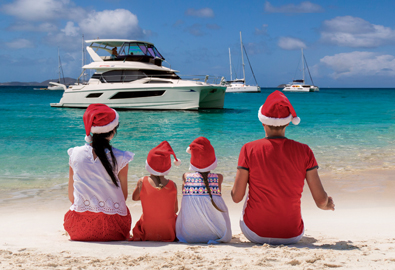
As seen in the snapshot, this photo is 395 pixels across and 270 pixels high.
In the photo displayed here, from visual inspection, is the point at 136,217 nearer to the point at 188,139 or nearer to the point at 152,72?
the point at 188,139

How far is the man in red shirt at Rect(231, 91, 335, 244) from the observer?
7.89 ft

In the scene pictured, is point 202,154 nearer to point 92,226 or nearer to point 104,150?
point 104,150

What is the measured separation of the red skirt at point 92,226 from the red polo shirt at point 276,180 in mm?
1090

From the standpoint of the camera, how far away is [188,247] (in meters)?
2.56

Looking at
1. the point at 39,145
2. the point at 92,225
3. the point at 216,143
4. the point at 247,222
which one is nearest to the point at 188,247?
the point at 247,222

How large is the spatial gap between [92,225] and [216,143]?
7.92 m

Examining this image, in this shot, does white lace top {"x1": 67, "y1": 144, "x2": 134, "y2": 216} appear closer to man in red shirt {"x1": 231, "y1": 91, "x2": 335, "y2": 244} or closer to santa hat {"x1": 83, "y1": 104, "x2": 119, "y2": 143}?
santa hat {"x1": 83, "y1": 104, "x2": 119, "y2": 143}

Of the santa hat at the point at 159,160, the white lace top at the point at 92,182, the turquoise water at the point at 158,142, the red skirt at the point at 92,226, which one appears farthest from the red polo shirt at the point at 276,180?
the turquoise water at the point at 158,142

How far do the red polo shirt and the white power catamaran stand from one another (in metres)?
17.1

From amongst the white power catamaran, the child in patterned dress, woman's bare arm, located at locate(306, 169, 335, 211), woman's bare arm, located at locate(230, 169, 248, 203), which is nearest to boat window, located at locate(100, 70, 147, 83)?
the white power catamaran

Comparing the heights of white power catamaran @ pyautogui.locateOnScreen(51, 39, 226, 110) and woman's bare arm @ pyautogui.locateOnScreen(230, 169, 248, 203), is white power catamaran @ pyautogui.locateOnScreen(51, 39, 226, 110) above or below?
above

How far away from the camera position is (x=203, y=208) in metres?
2.73

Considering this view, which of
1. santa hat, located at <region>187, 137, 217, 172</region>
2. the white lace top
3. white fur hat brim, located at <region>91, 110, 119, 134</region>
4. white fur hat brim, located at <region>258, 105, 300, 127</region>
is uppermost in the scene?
white fur hat brim, located at <region>258, 105, 300, 127</region>

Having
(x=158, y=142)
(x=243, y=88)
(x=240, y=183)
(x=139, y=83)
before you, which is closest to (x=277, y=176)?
(x=240, y=183)
